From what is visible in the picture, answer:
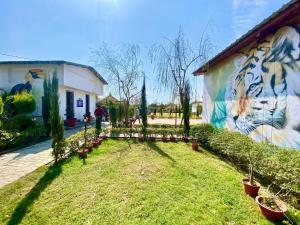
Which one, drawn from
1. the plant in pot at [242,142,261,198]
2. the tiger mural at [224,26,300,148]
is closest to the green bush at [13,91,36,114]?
the tiger mural at [224,26,300,148]

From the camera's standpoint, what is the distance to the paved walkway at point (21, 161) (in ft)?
18.5

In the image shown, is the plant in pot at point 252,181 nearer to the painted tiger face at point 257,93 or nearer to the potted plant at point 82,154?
the painted tiger face at point 257,93

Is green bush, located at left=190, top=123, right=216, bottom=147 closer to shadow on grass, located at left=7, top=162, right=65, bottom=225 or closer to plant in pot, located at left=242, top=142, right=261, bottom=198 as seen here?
plant in pot, located at left=242, top=142, right=261, bottom=198

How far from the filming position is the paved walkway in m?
5.64

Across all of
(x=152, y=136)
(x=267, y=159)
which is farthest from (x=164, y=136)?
(x=267, y=159)

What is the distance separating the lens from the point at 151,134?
11.2m

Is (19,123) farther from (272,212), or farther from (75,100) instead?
(272,212)

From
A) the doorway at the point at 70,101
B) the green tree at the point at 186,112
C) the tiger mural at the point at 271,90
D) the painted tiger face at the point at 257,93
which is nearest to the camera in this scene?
the tiger mural at the point at 271,90

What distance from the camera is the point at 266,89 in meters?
6.48

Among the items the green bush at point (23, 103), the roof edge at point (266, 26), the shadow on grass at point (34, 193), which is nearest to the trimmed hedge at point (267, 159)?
the roof edge at point (266, 26)

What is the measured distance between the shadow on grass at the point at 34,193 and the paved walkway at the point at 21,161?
72 centimetres

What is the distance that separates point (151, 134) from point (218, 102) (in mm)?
3910

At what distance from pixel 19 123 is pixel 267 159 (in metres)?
11.8

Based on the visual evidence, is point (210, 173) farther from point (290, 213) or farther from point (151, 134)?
point (151, 134)
